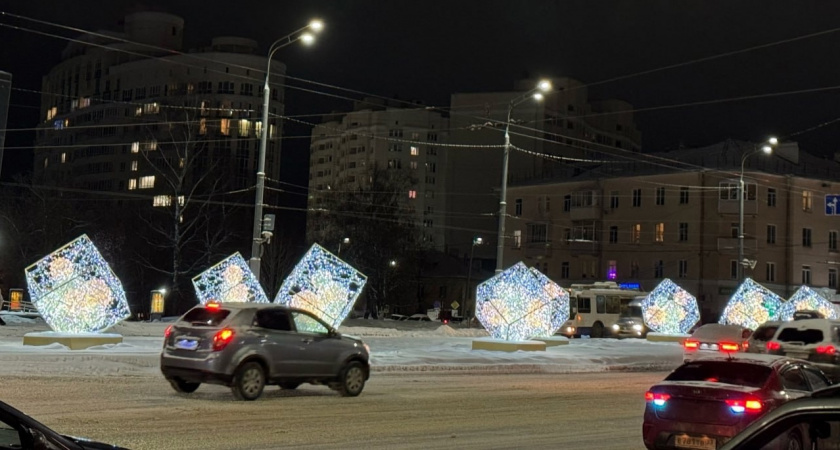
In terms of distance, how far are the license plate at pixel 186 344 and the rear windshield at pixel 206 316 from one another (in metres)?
0.35

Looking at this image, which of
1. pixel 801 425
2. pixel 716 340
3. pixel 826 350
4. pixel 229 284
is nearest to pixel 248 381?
pixel 801 425

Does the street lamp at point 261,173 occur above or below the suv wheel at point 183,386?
above

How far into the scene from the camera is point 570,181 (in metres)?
76.9

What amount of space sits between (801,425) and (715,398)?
21.7 feet

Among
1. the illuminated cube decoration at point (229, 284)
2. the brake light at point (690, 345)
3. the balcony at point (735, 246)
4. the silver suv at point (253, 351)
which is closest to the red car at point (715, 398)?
the silver suv at point (253, 351)

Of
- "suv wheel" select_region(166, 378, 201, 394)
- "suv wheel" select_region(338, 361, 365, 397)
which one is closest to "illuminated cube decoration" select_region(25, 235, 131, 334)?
"suv wheel" select_region(166, 378, 201, 394)

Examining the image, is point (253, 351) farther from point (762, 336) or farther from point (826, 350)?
point (762, 336)

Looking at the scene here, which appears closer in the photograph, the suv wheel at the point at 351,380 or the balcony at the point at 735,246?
the suv wheel at the point at 351,380

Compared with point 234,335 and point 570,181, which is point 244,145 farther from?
point 234,335

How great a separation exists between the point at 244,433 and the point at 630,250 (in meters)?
64.5

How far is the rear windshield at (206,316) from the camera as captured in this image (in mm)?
14978

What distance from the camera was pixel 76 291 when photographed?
22.8m

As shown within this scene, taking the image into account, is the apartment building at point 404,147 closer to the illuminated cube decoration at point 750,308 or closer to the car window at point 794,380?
the illuminated cube decoration at point 750,308

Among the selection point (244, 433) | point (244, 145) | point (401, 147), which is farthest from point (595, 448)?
point (401, 147)
